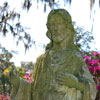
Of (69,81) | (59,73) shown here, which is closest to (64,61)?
(59,73)

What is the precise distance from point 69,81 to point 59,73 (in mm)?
176

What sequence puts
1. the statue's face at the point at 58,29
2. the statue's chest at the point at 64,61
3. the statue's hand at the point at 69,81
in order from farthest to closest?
1. the statue's face at the point at 58,29
2. the statue's chest at the point at 64,61
3. the statue's hand at the point at 69,81

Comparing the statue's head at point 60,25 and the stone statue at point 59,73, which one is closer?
the stone statue at point 59,73

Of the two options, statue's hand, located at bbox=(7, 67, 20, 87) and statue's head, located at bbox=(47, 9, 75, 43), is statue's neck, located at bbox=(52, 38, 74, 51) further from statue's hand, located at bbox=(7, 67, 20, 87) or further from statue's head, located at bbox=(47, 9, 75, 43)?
statue's hand, located at bbox=(7, 67, 20, 87)

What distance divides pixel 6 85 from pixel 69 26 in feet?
94.8

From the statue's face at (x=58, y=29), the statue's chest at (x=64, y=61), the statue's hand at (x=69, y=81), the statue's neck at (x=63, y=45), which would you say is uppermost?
the statue's face at (x=58, y=29)

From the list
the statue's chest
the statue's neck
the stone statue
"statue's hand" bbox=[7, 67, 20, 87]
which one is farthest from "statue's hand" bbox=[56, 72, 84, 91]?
"statue's hand" bbox=[7, 67, 20, 87]

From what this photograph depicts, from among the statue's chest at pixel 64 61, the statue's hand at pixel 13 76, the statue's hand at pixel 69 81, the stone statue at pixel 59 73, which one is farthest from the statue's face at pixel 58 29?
the statue's hand at pixel 13 76

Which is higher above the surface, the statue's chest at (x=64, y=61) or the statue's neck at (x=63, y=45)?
the statue's neck at (x=63, y=45)

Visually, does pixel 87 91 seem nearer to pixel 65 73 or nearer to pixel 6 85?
pixel 65 73

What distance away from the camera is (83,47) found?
20469 millimetres

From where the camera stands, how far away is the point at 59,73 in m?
3.48

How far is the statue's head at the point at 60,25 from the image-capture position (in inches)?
144

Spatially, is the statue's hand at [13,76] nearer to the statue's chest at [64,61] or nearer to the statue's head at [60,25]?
the statue's chest at [64,61]
